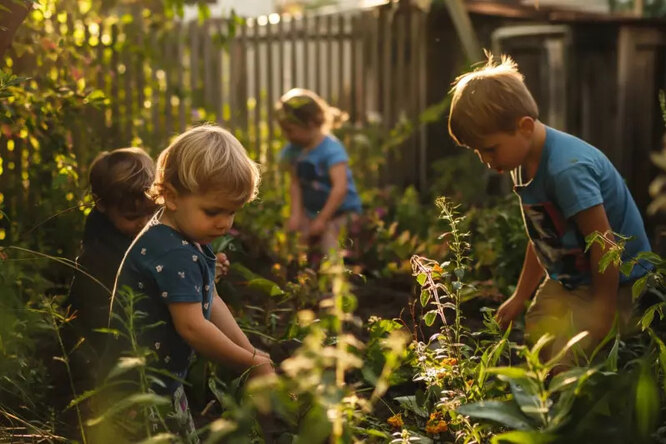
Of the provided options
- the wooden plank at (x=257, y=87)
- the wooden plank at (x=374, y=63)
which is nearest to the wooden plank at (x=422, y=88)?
the wooden plank at (x=374, y=63)

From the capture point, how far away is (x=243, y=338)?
121 inches

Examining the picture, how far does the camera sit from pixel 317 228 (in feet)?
20.6

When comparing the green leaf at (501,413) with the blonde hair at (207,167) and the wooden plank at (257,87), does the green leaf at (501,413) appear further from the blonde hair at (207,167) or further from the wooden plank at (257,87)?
the wooden plank at (257,87)

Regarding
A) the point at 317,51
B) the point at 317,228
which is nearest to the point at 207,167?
the point at 317,228

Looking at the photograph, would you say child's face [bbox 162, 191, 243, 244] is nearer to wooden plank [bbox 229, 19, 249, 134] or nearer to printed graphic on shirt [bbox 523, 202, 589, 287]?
printed graphic on shirt [bbox 523, 202, 589, 287]

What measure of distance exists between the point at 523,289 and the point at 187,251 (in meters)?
1.59

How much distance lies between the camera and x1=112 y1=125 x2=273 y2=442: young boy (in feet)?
8.94

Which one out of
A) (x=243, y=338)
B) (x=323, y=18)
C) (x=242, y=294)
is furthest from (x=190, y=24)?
(x=243, y=338)

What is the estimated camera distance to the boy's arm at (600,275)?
3.32 meters

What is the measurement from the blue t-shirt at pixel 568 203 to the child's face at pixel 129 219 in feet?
4.68

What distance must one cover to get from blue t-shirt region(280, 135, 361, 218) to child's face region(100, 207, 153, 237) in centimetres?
282

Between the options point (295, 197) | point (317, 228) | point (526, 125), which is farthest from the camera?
point (295, 197)

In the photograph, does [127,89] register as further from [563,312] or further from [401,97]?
[563,312]

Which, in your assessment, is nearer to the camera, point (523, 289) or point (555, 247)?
point (555, 247)
